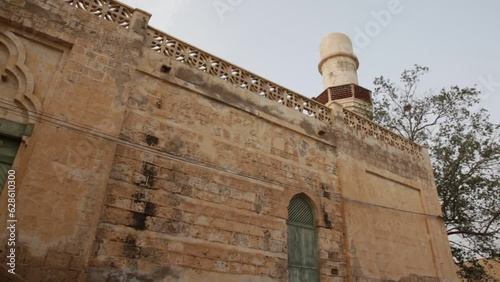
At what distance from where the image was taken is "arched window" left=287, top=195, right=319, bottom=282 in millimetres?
6391

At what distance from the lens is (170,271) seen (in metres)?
4.96

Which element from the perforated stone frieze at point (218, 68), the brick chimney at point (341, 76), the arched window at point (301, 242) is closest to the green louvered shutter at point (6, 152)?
the perforated stone frieze at point (218, 68)

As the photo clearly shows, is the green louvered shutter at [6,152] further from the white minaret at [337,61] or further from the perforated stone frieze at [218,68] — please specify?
the white minaret at [337,61]

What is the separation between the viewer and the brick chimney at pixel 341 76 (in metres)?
13.2

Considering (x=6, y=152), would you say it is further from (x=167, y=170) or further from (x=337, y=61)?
(x=337, y=61)

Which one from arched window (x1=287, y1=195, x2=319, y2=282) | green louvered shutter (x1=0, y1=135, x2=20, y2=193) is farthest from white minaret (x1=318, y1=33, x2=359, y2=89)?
green louvered shutter (x1=0, y1=135, x2=20, y2=193)

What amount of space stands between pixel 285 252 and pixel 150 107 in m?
3.57

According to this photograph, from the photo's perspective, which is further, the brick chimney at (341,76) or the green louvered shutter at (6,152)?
the brick chimney at (341,76)

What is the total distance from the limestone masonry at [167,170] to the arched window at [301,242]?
0.09 feet

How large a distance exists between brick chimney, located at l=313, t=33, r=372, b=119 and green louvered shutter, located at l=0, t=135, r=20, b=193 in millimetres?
10754

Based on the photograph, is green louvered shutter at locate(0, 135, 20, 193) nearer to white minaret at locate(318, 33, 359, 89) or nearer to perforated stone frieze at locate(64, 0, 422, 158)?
perforated stone frieze at locate(64, 0, 422, 158)

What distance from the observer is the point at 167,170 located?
5547mm

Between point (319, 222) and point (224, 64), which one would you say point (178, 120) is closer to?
point (224, 64)

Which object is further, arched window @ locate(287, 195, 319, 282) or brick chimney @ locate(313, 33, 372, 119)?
brick chimney @ locate(313, 33, 372, 119)
